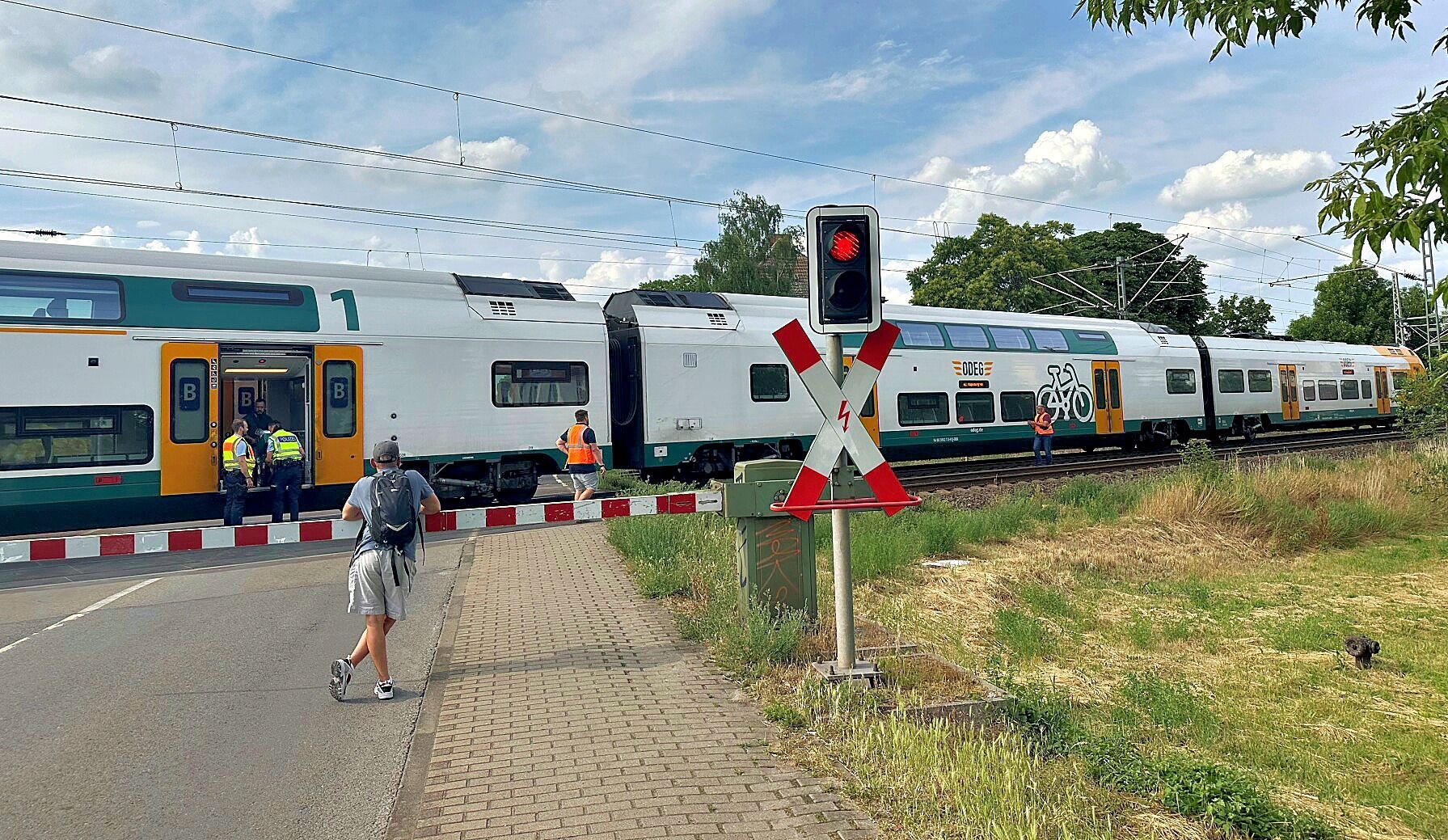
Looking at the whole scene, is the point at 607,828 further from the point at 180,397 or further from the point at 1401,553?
the point at 1401,553

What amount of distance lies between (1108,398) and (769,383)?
34.3 feet

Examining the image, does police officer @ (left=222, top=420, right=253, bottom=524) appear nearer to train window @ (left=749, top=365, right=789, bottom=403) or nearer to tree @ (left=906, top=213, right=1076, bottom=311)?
train window @ (left=749, top=365, right=789, bottom=403)

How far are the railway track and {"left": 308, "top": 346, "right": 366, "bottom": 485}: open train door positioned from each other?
9.15 m

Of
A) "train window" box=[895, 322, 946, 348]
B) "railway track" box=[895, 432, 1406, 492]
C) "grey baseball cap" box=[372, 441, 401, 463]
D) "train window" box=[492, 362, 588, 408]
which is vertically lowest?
"railway track" box=[895, 432, 1406, 492]

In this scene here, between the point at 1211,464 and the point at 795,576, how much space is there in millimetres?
10403

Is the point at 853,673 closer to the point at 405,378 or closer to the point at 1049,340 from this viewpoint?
the point at 405,378

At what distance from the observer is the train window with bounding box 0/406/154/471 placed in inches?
431

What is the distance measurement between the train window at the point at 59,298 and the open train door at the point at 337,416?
242cm

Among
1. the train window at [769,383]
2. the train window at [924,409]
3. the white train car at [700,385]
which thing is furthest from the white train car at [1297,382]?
the white train car at [700,385]

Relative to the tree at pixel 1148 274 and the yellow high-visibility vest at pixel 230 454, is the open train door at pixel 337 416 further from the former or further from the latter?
the tree at pixel 1148 274

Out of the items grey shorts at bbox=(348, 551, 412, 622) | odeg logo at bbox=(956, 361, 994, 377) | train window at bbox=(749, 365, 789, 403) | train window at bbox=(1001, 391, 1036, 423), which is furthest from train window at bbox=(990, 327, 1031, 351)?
grey shorts at bbox=(348, 551, 412, 622)

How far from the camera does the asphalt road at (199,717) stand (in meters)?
4.21

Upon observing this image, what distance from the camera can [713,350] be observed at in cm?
1675

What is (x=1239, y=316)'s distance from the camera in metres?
57.7
